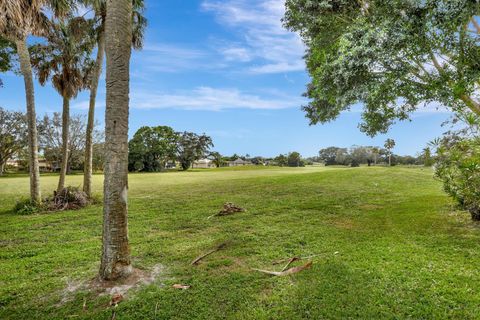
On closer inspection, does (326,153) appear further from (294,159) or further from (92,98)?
(92,98)

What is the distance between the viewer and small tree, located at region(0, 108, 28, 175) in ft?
143

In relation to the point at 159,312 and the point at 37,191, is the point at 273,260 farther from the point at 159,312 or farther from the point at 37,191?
the point at 37,191

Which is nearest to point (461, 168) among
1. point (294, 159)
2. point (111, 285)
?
point (111, 285)

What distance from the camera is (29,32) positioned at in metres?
11.1

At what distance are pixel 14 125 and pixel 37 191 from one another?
142 feet

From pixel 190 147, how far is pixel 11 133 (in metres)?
35.0

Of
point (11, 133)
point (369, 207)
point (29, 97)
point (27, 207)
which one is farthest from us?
point (11, 133)

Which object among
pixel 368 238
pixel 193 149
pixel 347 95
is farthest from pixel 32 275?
pixel 193 149

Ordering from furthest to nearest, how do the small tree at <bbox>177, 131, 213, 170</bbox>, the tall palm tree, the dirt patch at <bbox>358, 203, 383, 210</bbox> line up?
the small tree at <bbox>177, 131, 213, 170</bbox>, the tall palm tree, the dirt patch at <bbox>358, 203, 383, 210</bbox>

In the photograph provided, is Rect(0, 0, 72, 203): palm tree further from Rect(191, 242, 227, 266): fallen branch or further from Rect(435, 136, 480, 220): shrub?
Rect(435, 136, 480, 220): shrub

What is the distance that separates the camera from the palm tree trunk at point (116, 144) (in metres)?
4.39

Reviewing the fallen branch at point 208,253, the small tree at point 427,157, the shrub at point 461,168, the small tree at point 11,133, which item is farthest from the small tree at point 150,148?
the shrub at point 461,168

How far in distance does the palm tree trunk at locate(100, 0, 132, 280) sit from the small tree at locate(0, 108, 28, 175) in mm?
51539

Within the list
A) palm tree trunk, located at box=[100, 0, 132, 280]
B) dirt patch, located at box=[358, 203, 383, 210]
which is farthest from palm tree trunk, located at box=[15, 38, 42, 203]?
dirt patch, located at box=[358, 203, 383, 210]
